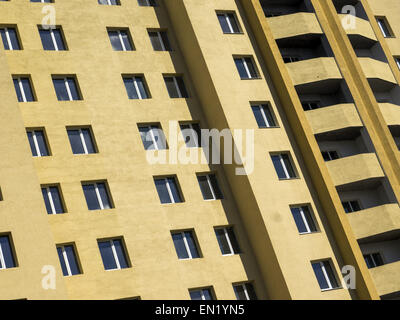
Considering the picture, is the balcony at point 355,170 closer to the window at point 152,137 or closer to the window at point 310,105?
the window at point 310,105

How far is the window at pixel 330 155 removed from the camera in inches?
1673

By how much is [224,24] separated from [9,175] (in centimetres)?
1753

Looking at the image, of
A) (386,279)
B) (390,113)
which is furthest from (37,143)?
(390,113)

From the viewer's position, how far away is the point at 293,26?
142 feet

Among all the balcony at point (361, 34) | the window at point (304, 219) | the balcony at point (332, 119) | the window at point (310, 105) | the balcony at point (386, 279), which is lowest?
the balcony at point (386, 279)

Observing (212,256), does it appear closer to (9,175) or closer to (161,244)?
(161,244)

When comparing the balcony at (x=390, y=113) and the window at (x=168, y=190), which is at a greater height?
the balcony at (x=390, y=113)

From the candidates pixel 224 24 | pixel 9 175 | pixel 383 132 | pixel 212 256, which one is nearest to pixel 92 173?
pixel 9 175

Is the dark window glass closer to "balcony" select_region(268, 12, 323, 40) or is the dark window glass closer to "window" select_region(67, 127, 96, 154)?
"window" select_region(67, 127, 96, 154)

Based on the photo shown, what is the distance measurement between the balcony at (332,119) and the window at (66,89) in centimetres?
1396

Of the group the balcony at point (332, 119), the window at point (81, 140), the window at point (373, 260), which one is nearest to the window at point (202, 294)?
the window at point (81, 140)

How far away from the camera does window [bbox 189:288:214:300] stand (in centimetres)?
3447

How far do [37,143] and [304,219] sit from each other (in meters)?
15.1
